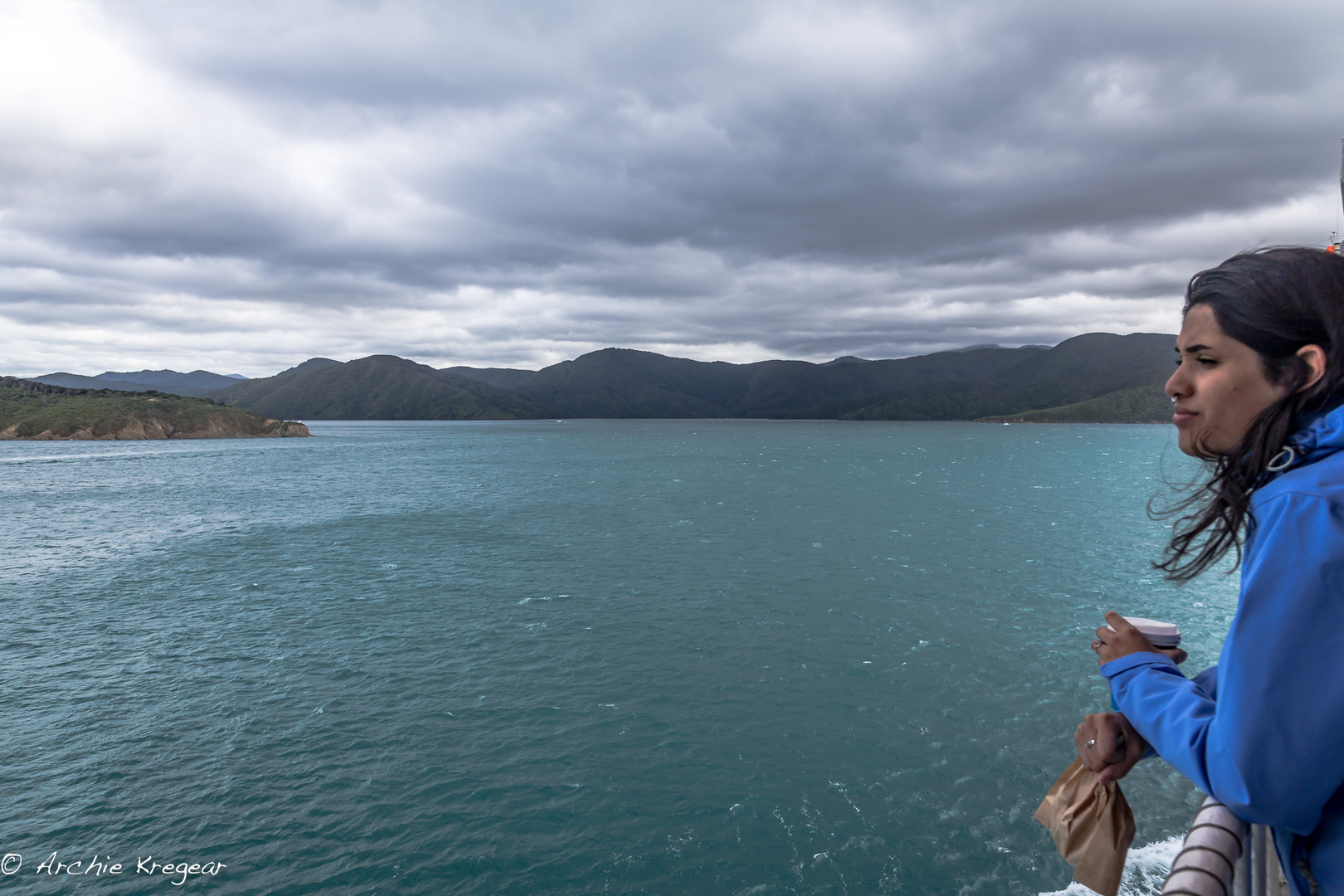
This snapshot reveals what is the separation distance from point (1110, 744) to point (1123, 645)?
49cm

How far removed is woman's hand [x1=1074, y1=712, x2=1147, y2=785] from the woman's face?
4.68 feet

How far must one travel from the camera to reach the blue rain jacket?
6.92 ft

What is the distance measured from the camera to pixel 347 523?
4528 centimetres

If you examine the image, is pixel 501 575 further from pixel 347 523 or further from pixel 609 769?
pixel 347 523

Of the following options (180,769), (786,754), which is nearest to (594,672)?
(786,754)

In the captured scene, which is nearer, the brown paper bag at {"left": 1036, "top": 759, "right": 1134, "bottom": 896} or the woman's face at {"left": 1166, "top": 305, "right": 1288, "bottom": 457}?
the woman's face at {"left": 1166, "top": 305, "right": 1288, "bottom": 457}

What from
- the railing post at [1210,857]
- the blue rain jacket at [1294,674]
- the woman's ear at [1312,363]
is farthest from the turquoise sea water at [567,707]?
the blue rain jacket at [1294,674]

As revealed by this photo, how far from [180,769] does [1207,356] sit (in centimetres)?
1810

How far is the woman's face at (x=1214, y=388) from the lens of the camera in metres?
2.71

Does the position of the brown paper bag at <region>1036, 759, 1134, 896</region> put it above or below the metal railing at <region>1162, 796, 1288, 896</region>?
below

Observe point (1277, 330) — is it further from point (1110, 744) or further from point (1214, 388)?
point (1110, 744)

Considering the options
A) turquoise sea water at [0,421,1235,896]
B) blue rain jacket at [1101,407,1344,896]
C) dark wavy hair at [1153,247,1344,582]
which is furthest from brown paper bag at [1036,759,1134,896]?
turquoise sea water at [0,421,1235,896]

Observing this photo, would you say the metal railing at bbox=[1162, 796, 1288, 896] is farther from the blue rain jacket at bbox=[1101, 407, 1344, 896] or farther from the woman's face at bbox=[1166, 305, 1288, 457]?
the woman's face at bbox=[1166, 305, 1288, 457]

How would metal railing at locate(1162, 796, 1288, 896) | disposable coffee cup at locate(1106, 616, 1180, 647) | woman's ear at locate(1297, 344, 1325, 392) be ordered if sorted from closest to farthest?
woman's ear at locate(1297, 344, 1325, 392), metal railing at locate(1162, 796, 1288, 896), disposable coffee cup at locate(1106, 616, 1180, 647)
